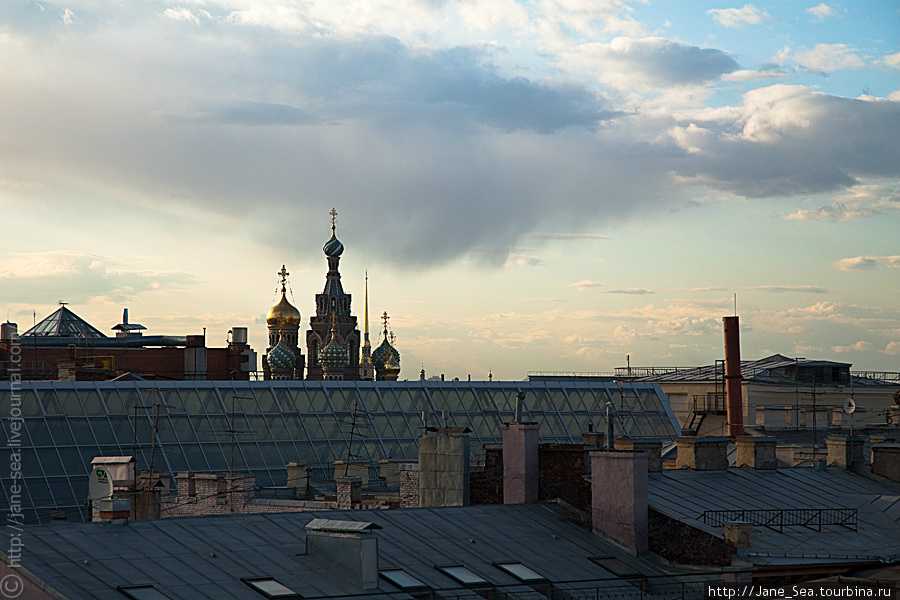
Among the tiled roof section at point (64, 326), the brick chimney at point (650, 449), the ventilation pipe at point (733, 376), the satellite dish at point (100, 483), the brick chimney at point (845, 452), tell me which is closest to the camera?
the brick chimney at point (650, 449)

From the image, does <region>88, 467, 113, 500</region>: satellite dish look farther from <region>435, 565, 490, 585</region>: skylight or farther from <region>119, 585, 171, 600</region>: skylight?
<region>119, 585, 171, 600</region>: skylight

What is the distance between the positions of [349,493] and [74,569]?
20.0 m

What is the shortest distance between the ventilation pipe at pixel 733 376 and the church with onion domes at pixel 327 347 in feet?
306

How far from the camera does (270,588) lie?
65.2 ft

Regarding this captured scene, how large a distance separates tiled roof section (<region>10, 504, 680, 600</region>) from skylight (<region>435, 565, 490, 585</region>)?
121mm

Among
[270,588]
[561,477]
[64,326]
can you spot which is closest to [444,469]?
[561,477]

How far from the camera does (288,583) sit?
2027 cm

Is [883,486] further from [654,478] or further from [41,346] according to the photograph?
[41,346]

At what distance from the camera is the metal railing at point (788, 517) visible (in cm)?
2838

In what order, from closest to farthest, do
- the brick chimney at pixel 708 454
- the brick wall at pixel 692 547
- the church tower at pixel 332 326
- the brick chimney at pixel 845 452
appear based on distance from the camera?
1. the brick wall at pixel 692 547
2. the brick chimney at pixel 708 454
3. the brick chimney at pixel 845 452
4. the church tower at pixel 332 326

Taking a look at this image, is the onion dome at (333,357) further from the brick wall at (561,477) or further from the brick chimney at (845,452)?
the brick wall at (561,477)

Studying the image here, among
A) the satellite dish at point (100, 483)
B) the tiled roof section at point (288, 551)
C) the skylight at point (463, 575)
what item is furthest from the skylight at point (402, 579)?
the satellite dish at point (100, 483)

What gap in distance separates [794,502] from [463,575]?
11.9 metres

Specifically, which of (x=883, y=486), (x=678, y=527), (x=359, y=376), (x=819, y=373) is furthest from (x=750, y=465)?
(x=359, y=376)
